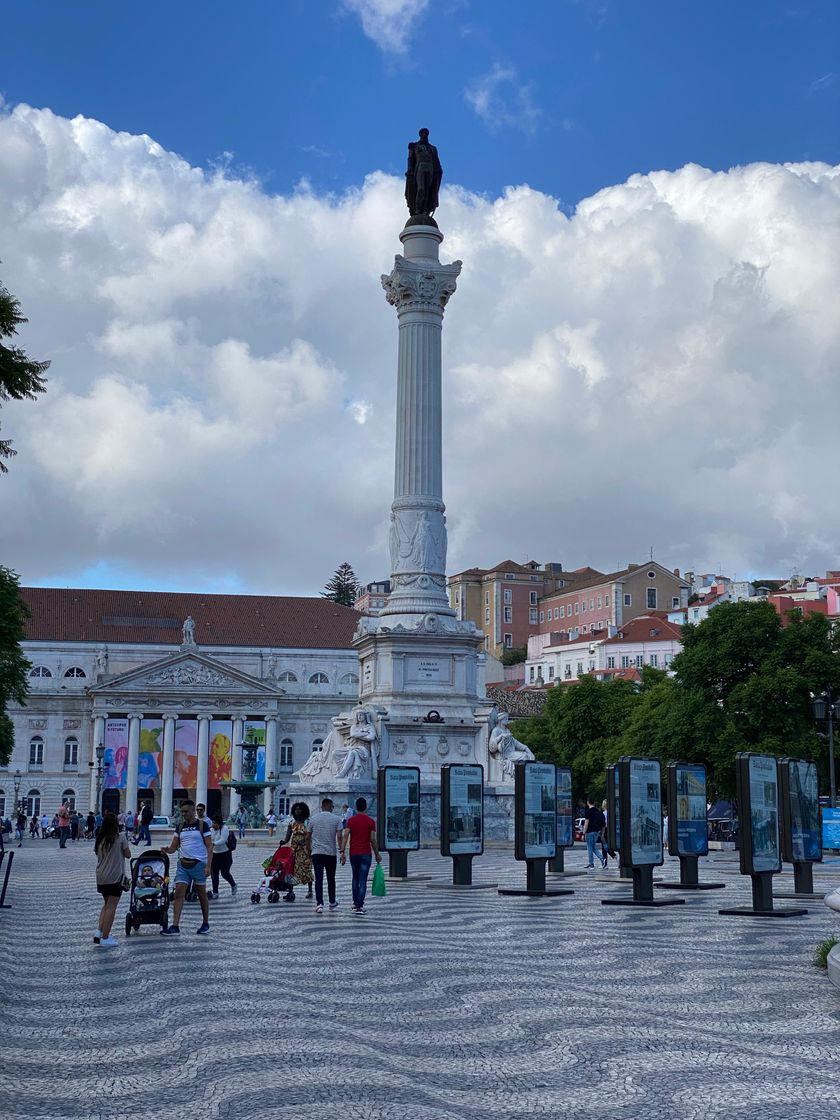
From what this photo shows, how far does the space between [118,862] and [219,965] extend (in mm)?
3094

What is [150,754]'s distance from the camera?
332 ft

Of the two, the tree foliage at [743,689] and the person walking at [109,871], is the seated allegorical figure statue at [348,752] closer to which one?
the tree foliage at [743,689]

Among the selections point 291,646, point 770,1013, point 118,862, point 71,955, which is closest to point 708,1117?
point 770,1013

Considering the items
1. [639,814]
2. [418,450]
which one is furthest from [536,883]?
[418,450]

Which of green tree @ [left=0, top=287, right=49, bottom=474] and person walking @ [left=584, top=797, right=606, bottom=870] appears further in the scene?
person walking @ [left=584, top=797, right=606, bottom=870]

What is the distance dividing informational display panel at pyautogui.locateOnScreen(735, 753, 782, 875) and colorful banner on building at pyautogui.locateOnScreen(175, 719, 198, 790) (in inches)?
3390

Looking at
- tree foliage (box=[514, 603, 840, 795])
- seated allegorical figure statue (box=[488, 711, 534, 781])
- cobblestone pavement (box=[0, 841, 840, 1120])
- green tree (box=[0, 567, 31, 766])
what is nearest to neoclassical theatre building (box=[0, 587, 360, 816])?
tree foliage (box=[514, 603, 840, 795])

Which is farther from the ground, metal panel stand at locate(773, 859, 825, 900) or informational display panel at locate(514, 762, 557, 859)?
informational display panel at locate(514, 762, 557, 859)

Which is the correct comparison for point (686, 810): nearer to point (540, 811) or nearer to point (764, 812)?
point (540, 811)

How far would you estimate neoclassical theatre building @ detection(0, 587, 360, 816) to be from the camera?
10012 cm

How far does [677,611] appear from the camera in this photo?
117 m

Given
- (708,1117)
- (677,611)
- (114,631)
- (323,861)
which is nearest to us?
(708,1117)

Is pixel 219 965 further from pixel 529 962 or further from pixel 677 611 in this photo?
pixel 677 611

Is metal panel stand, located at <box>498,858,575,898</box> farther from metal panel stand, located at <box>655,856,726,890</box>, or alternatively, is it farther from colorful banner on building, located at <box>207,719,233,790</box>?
colorful banner on building, located at <box>207,719,233,790</box>
